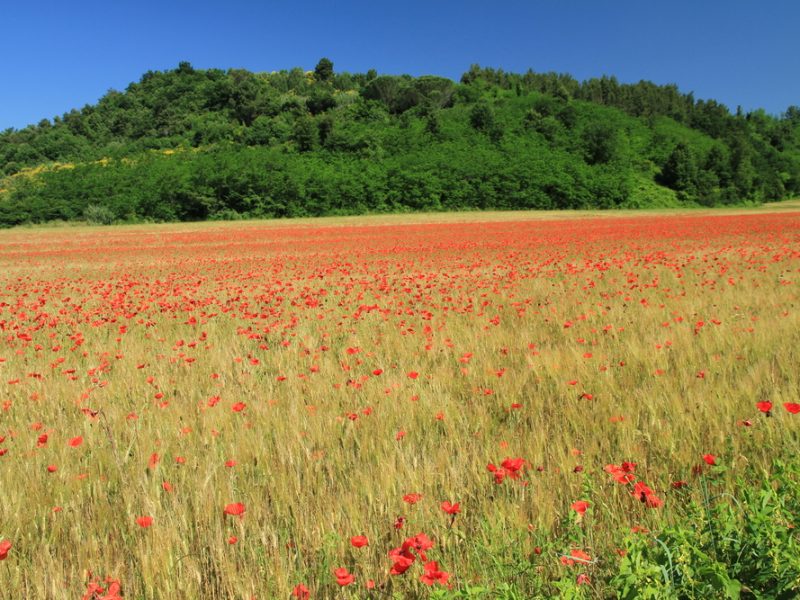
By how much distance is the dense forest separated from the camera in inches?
2908

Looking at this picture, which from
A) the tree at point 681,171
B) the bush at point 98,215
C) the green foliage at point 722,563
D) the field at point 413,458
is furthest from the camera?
the tree at point 681,171

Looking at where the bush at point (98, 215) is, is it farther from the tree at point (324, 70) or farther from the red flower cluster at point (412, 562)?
the tree at point (324, 70)

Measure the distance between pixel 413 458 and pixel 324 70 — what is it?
510 feet

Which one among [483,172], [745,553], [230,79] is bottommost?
[745,553]

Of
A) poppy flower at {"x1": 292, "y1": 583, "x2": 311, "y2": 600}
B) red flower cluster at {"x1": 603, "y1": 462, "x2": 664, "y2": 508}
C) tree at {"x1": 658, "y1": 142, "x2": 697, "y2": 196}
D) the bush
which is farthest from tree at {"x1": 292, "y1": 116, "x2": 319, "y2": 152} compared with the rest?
poppy flower at {"x1": 292, "y1": 583, "x2": 311, "y2": 600}

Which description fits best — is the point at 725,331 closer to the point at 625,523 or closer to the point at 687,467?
the point at 687,467

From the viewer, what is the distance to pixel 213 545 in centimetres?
207

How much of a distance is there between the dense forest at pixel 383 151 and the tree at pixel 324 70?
49.9 ft

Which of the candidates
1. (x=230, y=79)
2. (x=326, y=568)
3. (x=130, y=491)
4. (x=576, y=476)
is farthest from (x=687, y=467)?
(x=230, y=79)

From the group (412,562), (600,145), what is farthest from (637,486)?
(600,145)

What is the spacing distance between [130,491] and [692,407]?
330cm

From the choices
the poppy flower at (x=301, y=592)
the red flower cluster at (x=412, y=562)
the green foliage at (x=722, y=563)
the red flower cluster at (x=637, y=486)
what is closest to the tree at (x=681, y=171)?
the red flower cluster at (x=637, y=486)

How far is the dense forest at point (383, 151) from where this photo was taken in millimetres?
73875

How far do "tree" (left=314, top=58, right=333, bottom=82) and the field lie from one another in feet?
489
